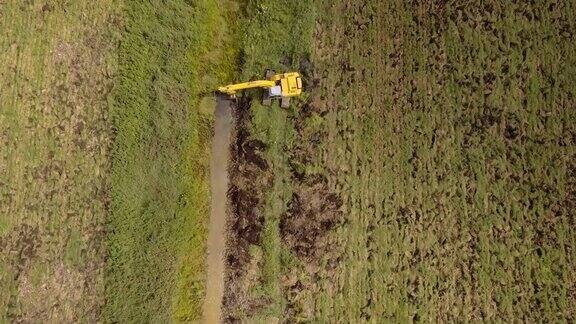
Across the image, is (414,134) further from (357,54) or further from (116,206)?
(116,206)

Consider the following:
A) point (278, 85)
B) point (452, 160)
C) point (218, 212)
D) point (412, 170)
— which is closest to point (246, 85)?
point (278, 85)

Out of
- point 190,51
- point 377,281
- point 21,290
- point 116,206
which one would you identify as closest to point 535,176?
point 377,281

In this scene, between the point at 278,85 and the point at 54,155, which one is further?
the point at 278,85

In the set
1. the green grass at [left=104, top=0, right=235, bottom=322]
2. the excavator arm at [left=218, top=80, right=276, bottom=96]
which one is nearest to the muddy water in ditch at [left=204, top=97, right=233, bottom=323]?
the green grass at [left=104, top=0, right=235, bottom=322]

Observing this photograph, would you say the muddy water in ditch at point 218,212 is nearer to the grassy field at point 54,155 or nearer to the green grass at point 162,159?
the green grass at point 162,159

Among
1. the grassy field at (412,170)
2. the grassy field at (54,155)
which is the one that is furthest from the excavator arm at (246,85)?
the grassy field at (54,155)

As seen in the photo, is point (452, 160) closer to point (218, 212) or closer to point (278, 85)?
point (278, 85)
